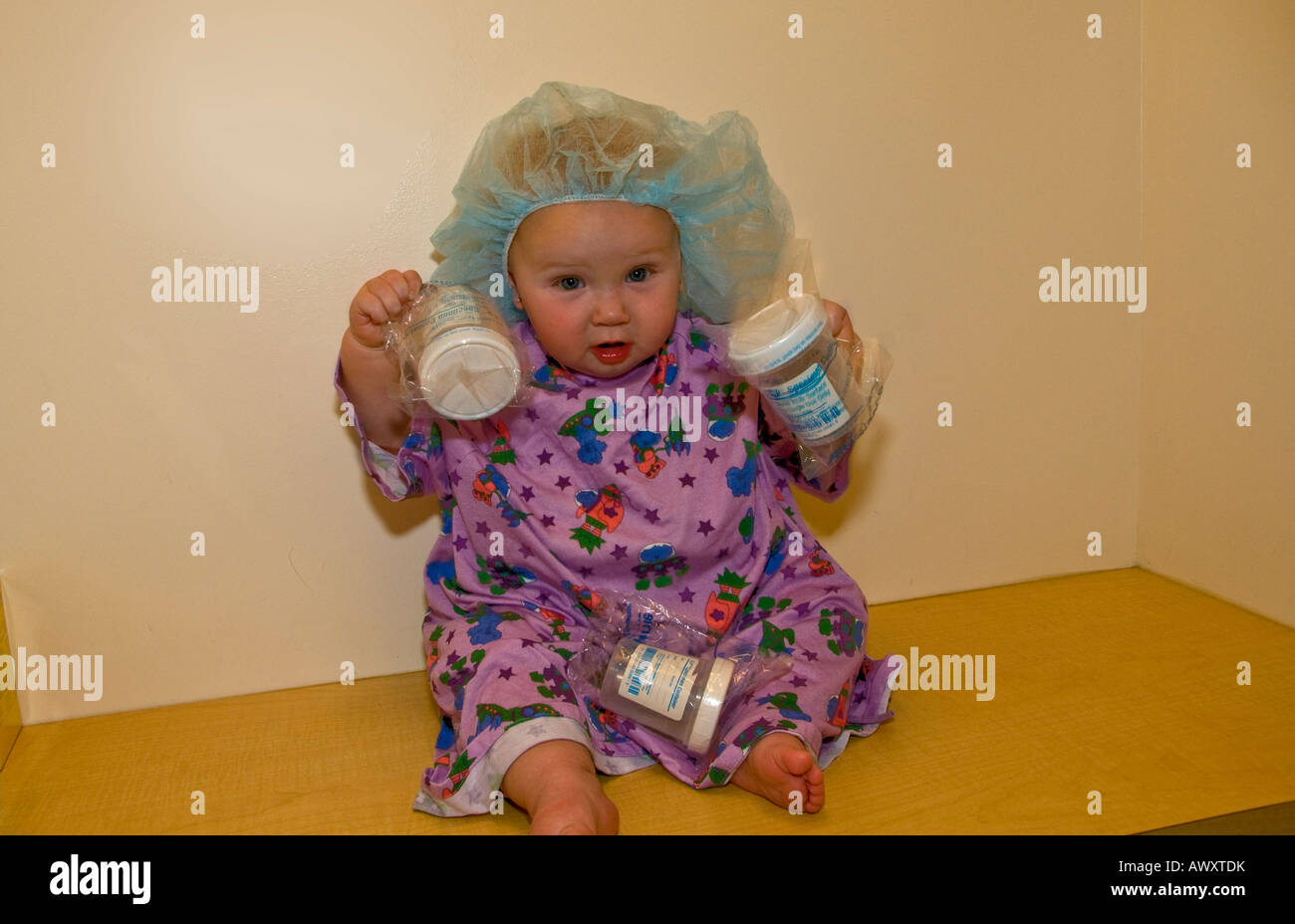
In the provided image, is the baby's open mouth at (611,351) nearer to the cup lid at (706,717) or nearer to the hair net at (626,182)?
the hair net at (626,182)

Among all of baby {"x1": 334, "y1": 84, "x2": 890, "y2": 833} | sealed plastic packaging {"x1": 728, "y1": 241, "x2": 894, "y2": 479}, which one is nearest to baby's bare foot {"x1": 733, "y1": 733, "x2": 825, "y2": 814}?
baby {"x1": 334, "y1": 84, "x2": 890, "y2": 833}

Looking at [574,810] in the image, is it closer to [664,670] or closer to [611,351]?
[664,670]

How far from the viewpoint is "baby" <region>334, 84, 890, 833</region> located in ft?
3.33

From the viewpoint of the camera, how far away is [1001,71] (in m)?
1.38

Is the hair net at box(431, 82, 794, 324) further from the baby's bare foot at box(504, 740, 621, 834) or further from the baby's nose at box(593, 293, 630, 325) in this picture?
the baby's bare foot at box(504, 740, 621, 834)

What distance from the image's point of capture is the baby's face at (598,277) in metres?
1.04

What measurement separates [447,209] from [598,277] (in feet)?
0.86

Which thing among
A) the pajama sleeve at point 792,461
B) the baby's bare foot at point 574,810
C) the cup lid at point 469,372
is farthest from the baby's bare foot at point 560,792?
the pajama sleeve at point 792,461

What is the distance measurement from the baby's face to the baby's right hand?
109 mm

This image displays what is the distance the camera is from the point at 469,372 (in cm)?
99

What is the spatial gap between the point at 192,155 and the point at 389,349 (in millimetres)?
310

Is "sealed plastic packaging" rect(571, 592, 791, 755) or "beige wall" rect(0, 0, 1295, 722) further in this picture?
"beige wall" rect(0, 0, 1295, 722)
